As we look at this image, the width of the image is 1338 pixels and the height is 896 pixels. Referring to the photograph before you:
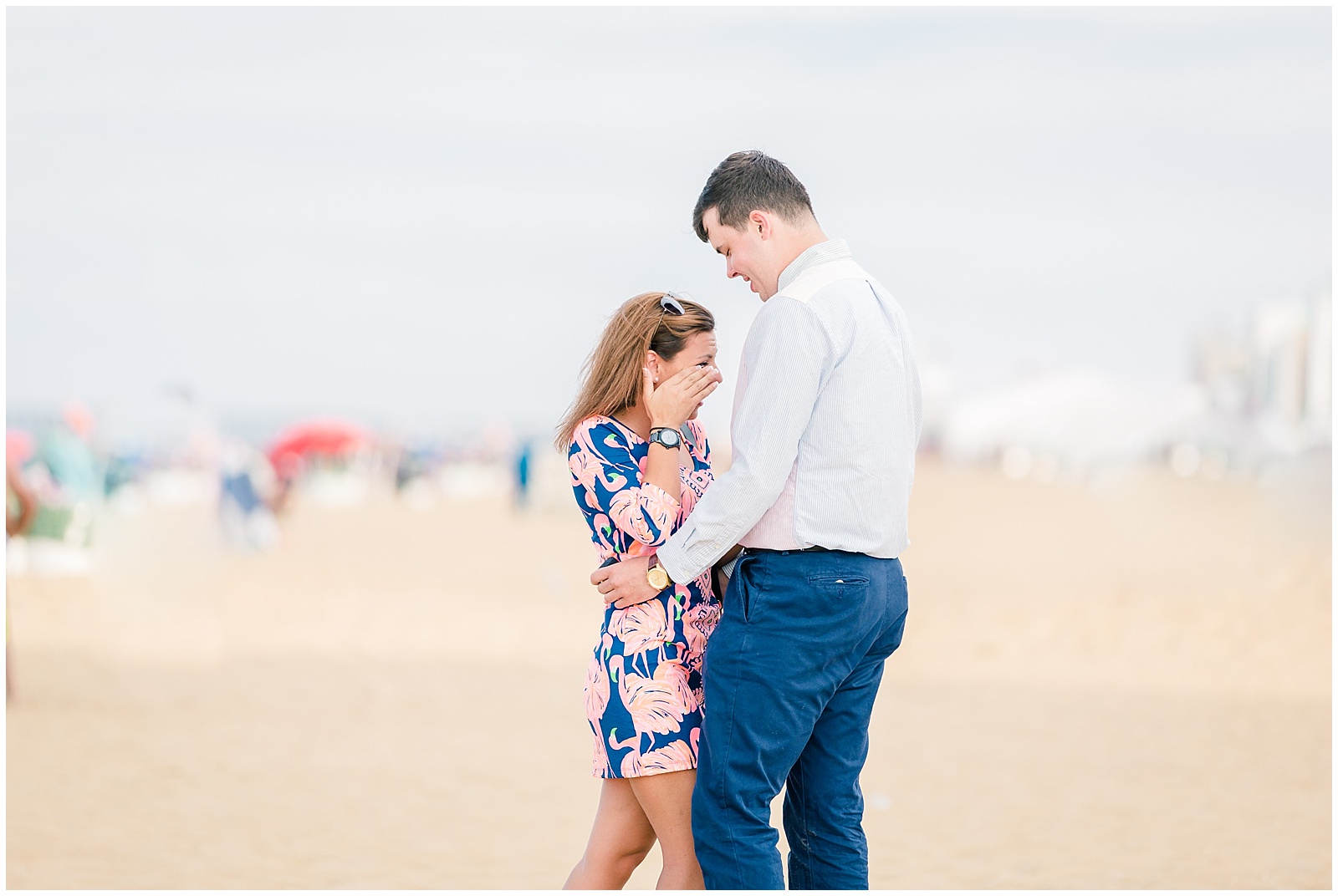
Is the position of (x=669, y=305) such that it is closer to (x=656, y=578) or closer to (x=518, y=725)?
(x=656, y=578)

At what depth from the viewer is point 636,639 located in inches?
101

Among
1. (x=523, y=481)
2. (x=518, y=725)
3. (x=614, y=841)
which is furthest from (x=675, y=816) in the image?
(x=523, y=481)

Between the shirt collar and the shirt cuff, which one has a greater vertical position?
the shirt collar

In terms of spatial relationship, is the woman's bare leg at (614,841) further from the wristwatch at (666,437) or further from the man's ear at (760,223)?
the man's ear at (760,223)

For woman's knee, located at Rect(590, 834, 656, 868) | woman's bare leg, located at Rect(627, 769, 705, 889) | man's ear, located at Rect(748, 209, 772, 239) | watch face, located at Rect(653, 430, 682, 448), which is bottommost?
woman's knee, located at Rect(590, 834, 656, 868)

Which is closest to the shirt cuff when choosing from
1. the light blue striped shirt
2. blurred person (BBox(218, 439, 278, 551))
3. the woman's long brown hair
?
the light blue striped shirt

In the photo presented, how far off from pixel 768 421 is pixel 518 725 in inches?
244

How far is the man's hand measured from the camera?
2531 mm

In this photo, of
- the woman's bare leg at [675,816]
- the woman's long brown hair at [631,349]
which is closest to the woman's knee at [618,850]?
the woman's bare leg at [675,816]

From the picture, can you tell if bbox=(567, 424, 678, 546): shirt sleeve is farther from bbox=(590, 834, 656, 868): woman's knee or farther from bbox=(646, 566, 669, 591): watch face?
bbox=(590, 834, 656, 868): woman's knee

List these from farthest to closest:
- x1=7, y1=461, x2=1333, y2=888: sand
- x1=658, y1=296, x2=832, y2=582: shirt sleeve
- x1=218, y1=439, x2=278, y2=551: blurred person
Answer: x1=218, y1=439, x2=278, y2=551: blurred person → x1=7, y1=461, x2=1333, y2=888: sand → x1=658, y1=296, x2=832, y2=582: shirt sleeve

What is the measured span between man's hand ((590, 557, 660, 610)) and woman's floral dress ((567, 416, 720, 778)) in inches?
1.5

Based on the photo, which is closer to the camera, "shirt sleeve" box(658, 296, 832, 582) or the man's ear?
"shirt sleeve" box(658, 296, 832, 582)

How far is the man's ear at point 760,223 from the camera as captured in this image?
8.14 ft
